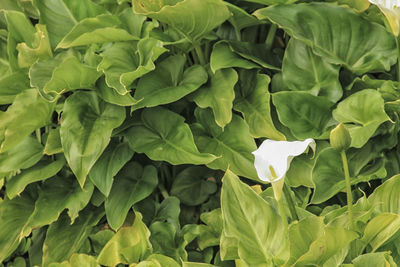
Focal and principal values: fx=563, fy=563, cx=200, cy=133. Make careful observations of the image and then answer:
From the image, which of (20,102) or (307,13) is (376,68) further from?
(20,102)

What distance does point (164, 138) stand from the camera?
1.38 m

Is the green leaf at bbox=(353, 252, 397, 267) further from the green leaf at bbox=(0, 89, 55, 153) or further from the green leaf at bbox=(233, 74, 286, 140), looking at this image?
the green leaf at bbox=(0, 89, 55, 153)

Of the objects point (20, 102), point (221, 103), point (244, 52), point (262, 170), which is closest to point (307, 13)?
point (244, 52)

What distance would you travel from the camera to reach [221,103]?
1.31 metres

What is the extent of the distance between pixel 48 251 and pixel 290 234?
28.0 inches

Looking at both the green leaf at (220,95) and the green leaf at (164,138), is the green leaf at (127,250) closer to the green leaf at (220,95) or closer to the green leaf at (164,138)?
the green leaf at (164,138)

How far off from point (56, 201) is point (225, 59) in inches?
21.9

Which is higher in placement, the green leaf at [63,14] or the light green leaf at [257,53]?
the green leaf at [63,14]

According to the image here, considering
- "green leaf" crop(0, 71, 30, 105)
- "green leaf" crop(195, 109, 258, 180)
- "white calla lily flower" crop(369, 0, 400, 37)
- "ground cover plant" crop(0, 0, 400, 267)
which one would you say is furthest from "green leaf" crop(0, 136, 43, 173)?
"white calla lily flower" crop(369, 0, 400, 37)

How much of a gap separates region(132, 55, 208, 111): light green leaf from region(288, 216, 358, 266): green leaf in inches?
18.7

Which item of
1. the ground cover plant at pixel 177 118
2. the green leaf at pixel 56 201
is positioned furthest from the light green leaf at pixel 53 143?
the green leaf at pixel 56 201

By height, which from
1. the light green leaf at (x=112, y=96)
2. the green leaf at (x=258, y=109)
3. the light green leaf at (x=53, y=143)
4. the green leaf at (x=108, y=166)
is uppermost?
the light green leaf at (x=112, y=96)

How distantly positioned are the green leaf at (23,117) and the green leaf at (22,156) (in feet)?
0.13

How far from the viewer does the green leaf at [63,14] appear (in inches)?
57.8
